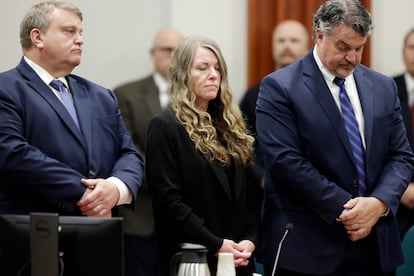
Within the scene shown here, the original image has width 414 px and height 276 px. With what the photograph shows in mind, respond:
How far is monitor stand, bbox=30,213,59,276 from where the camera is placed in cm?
303

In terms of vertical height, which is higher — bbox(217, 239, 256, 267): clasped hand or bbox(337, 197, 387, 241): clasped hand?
bbox(337, 197, 387, 241): clasped hand

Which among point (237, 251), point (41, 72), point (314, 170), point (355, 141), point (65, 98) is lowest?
point (237, 251)

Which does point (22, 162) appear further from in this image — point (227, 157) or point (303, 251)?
point (303, 251)

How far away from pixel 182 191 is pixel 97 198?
45 cm

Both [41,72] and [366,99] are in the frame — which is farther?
[366,99]

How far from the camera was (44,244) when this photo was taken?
304 centimetres

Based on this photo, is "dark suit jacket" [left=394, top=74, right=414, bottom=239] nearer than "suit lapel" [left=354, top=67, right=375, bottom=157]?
No

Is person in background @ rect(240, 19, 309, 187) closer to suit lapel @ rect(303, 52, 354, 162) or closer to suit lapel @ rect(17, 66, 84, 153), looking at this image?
suit lapel @ rect(303, 52, 354, 162)

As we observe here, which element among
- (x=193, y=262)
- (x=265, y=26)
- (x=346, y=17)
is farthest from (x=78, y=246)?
(x=265, y=26)

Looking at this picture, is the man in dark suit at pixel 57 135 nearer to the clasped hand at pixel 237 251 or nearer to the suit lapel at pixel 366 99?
the clasped hand at pixel 237 251

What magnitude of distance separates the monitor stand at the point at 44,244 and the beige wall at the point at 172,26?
322cm

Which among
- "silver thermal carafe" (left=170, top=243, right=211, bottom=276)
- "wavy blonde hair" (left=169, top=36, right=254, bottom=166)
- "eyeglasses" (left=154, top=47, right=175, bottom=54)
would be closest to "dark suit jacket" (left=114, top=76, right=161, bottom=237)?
"eyeglasses" (left=154, top=47, right=175, bottom=54)

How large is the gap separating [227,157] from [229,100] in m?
0.31

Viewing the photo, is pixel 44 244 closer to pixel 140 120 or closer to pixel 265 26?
pixel 140 120
